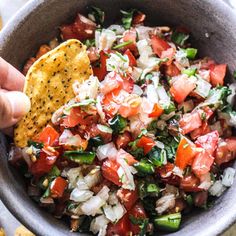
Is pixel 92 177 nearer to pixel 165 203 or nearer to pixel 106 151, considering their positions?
pixel 106 151

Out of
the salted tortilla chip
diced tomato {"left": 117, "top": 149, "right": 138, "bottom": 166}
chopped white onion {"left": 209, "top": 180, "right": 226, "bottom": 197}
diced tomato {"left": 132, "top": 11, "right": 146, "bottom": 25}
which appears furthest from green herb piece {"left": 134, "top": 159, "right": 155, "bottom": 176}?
diced tomato {"left": 132, "top": 11, "right": 146, "bottom": 25}

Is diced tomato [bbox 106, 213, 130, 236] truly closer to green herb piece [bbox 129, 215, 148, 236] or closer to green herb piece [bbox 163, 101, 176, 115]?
green herb piece [bbox 129, 215, 148, 236]

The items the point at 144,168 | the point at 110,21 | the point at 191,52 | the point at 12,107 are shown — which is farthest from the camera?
the point at 110,21

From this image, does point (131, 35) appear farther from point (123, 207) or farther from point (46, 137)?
point (123, 207)

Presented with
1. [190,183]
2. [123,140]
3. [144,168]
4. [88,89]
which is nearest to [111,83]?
[88,89]

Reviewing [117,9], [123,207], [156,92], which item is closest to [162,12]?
[117,9]

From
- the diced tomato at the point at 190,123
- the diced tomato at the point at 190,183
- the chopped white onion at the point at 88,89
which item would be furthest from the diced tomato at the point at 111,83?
the diced tomato at the point at 190,183
